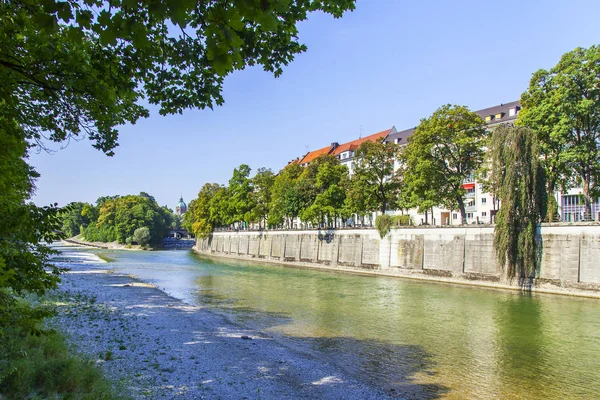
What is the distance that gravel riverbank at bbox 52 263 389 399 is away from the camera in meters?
8.85

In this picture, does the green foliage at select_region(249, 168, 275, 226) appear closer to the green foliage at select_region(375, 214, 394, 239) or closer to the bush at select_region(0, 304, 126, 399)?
the green foliage at select_region(375, 214, 394, 239)

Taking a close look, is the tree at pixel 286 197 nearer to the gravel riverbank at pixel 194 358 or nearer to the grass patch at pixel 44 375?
the gravel riverbank at pixel 194 358

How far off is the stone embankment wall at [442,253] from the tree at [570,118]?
3133 mm

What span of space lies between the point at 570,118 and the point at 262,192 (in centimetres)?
4906

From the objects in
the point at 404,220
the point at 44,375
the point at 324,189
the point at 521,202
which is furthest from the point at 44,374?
the point at 324,189

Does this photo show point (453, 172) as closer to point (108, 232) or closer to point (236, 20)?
point (236, 20)

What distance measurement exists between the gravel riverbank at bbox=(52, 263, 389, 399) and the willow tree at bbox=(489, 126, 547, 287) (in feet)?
69.9

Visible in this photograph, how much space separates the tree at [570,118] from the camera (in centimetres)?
2739

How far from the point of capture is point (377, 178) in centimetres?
4475

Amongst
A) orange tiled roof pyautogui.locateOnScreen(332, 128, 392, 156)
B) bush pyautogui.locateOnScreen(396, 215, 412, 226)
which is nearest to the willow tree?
bush pyautogui.locateOnScreen(396, 215, 412, 226)

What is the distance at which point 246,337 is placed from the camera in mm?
14133

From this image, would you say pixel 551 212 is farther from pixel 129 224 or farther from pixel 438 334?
pixel 129 224

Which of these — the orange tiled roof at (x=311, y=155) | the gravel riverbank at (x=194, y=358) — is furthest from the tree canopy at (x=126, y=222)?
the gravel riverbank at (x=194, y=358)

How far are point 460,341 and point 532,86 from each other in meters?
23.7
